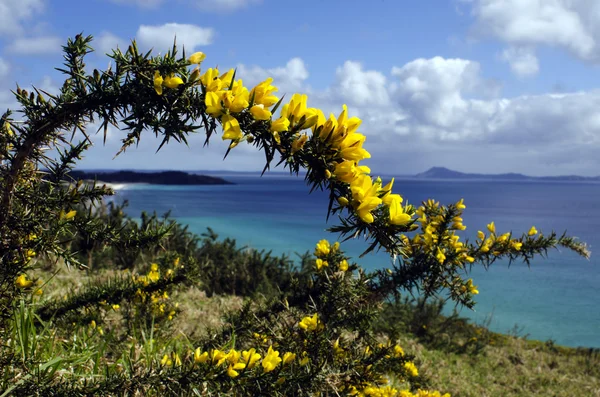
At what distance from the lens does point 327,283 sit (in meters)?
2.61

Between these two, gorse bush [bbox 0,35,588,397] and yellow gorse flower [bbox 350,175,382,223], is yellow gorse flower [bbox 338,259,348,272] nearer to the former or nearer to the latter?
gorse bush [bbox 0,35,588,397]

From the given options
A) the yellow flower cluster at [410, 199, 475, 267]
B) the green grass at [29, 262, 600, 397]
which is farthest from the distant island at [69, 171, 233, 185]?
the yellow flower cluster at [410, 199, 475, 267]

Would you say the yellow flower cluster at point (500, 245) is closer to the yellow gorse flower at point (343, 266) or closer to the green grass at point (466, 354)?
the yellow gorse flower at point (343, 266)

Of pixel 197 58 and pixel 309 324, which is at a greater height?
pixel 197 58

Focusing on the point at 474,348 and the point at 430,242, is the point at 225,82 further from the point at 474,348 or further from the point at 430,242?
the point at 474,348

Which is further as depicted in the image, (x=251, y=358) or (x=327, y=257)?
(x=327, y=257)

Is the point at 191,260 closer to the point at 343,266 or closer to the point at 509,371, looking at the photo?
the point at 343,266

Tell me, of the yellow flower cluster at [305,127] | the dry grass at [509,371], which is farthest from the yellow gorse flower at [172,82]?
the dry grass at [509,371]

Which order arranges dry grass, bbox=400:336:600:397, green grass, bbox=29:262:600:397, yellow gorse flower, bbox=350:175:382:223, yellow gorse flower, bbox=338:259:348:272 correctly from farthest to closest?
1. dry grass, bbox=400:336:600:397
2. green grass, bbox=29:262:600:397
3. yellow gorse flower, bbox=338:259:348:272
4. yellow gorse flower, bbox=350:175:382:223

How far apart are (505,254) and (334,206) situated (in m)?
2.79

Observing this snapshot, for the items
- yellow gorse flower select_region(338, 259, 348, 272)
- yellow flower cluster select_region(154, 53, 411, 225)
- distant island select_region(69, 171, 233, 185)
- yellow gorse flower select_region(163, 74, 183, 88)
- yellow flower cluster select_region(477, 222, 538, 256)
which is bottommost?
distant island select_region(69, 171, 233, 185)

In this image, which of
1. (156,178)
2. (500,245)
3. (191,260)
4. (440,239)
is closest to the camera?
(191,260)

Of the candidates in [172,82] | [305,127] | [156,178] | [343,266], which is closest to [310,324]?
[343,266]

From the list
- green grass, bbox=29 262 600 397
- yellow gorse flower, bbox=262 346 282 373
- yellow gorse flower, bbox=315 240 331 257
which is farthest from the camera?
green grass, bbox=29 262 600 397
